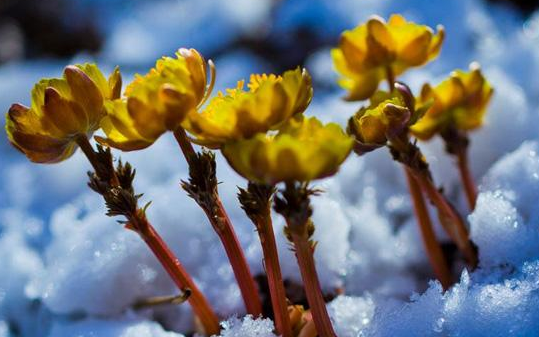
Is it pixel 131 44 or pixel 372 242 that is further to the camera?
pixel 131 44

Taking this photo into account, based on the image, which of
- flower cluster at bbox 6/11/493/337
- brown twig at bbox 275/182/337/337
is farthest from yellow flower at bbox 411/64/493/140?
brown twig at bbox 275/182/337/337

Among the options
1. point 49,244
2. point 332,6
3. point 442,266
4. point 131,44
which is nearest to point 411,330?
point 442,266

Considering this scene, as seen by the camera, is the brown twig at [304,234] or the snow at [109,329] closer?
the brown twig at [304,234]

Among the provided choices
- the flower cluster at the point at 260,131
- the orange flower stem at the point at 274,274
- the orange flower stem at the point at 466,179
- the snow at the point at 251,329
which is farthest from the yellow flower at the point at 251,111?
the orange flower stem at the point at 466,179

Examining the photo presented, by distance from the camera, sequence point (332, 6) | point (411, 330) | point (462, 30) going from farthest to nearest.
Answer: point (332, 6)
point (462, 30)
point (411, 330)

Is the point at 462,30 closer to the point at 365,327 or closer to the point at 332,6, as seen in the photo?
the point at 332,6

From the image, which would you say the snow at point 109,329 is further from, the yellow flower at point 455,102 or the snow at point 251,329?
the yellow flower at point 455,102
